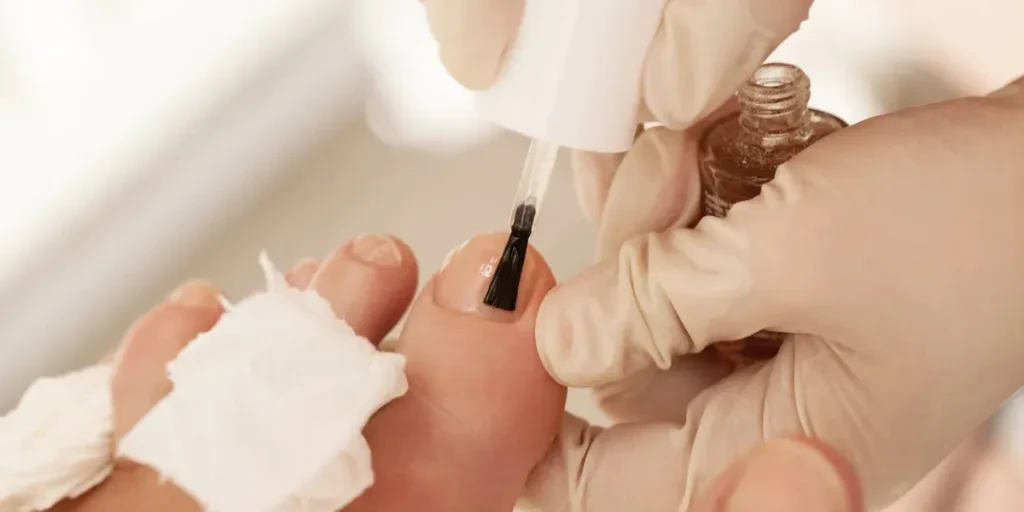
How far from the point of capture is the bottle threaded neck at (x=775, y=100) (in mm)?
429

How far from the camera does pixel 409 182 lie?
34.4 inches

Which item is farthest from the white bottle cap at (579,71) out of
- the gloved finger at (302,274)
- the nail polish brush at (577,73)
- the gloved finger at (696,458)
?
the gloved finger at (302,274)

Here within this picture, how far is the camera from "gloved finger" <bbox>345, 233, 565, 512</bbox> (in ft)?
1.40

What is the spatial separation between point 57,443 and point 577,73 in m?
0.35

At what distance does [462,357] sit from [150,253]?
49 cm

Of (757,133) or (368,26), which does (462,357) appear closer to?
(757,133)

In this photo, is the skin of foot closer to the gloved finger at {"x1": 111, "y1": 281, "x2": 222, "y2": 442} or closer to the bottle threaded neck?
the gloved finger at {"x1": 111, "y1": 281, "x2": 222, "y2": 442}

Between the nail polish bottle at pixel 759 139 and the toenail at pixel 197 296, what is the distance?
0.30 meters

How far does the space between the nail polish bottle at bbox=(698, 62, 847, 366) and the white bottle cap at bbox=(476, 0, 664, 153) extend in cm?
8

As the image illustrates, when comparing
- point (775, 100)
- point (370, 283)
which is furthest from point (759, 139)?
point (370, 283)

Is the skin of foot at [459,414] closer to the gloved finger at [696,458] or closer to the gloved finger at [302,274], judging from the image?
the gloved finger at [696,458]

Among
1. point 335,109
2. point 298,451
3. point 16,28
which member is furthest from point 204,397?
point 335,109

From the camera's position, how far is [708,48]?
348 millimetres

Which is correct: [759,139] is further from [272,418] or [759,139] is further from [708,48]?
[272,418]
